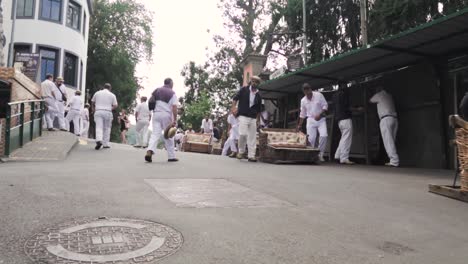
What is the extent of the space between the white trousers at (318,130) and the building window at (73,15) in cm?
2438

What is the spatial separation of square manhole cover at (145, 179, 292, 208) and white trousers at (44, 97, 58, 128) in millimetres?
9734

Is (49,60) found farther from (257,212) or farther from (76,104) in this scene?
(257,212)

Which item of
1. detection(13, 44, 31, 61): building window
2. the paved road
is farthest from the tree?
the paved road

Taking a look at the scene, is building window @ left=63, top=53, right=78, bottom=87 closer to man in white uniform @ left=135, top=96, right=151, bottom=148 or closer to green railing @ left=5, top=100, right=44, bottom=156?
man in white uniform @ left=135, top=96, right=151, bottom=148

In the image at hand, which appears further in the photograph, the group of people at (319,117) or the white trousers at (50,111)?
the white trousers at (50,111)

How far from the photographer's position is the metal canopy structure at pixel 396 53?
8.01m

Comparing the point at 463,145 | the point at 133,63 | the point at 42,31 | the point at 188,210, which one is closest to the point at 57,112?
the point at 188,210

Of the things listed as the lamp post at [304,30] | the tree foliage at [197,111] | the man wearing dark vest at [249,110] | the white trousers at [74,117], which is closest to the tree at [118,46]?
the tree foliage at [197,111]

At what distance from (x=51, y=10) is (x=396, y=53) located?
85.6 ft

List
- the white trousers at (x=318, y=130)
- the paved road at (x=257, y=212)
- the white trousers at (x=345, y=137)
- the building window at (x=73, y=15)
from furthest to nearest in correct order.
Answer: the building window at (x=73, y=15) → the white trousers at (x=318, y=130) → the white trousers at (x=345, y=137) → the paved road at (x=257, y=212)

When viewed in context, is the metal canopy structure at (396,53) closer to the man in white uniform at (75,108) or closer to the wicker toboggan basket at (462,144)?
the wicker toboggan basket at (462,144)

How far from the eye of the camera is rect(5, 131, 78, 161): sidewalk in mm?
9102

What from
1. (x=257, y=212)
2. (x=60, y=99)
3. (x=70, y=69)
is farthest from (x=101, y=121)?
(x=70, y=69)

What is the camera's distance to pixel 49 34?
2881 cm
